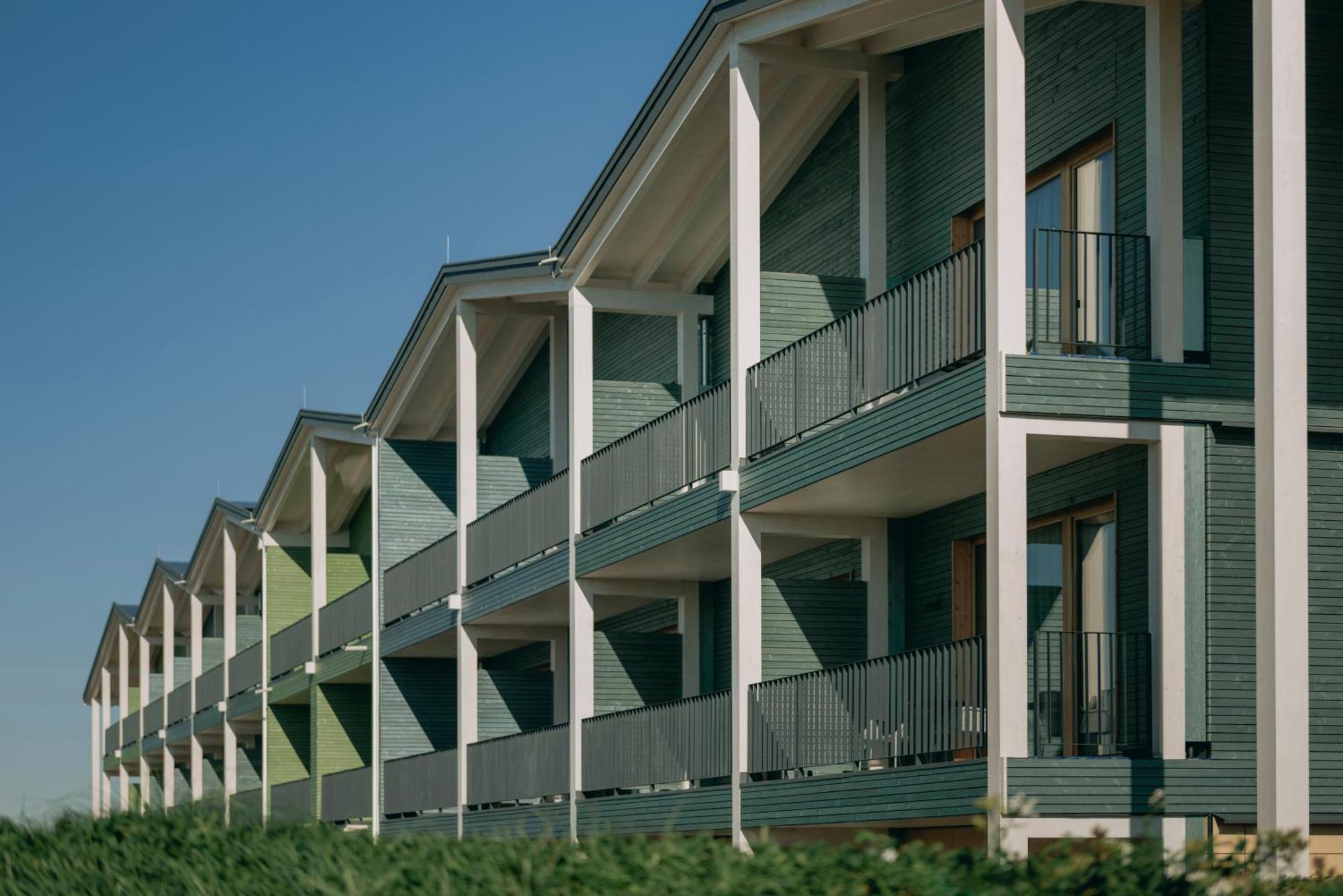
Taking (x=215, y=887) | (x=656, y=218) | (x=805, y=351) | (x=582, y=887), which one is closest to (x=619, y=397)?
(x=656, y=218)

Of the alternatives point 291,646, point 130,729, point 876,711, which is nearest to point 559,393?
point 291,646

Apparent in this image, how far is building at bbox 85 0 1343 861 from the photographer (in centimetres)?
1600

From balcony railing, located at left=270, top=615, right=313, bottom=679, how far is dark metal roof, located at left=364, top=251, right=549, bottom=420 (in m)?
7.61

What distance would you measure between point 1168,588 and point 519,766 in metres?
13.4

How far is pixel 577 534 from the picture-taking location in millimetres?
26672

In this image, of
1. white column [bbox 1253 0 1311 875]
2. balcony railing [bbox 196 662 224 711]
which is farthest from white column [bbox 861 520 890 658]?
balcony railing [bbox 196 662 224 711]

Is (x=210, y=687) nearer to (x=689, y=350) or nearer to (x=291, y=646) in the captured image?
(x=291, y=646)

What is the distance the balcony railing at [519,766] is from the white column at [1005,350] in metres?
11.3

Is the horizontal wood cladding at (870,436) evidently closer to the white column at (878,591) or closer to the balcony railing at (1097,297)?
the balcony railing at (1097,297)

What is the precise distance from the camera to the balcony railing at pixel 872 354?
1712cm

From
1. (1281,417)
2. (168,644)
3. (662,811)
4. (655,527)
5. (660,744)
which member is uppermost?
(1281,417)

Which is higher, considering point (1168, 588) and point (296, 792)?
point (1168, 588)

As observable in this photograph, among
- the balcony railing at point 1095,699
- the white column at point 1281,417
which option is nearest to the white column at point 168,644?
the balcony railing at point 1095,699

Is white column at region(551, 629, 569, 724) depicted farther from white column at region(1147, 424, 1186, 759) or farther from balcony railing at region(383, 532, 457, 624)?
white column at region(1147, 424, 1186, 759)
